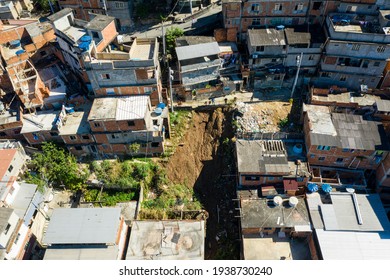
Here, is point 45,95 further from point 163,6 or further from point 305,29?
point 305,29

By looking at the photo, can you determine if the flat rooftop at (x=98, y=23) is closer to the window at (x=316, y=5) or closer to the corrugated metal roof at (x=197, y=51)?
the corrugated metal roof at (x=197, y=51)

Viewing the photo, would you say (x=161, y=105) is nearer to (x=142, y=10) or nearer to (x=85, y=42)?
(x=85, y=42)

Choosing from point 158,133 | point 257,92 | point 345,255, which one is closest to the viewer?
point 345,255

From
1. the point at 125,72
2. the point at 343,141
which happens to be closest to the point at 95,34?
the point at 125,72

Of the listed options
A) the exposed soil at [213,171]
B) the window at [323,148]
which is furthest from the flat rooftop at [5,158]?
the window at [323,148]

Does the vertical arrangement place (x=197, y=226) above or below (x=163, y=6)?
below

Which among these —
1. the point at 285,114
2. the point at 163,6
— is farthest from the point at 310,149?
the point at 163,6

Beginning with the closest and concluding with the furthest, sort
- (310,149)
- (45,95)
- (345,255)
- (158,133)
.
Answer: (345,255) → (310,149) → (158,133) → (45,95)

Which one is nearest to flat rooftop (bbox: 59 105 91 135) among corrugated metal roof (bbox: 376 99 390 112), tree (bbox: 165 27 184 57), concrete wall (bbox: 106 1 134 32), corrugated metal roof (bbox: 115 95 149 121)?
corrugated metal roof (bbox: 115 95 149 121)
